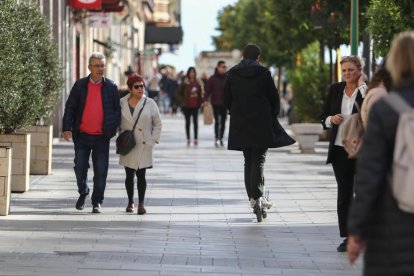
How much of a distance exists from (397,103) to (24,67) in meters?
11.5

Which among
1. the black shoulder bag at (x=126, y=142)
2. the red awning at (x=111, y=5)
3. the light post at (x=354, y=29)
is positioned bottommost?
the black shoulder bag at (x=126, y=142)

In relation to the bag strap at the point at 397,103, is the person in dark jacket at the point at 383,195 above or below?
below

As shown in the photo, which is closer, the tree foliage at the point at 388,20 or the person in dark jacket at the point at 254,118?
the person in dark jacket at the point at 254,118

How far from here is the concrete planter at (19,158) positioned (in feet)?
57.4

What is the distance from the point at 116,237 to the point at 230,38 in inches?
3029

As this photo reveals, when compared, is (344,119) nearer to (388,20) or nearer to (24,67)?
(388,20)

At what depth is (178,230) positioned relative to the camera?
13.7 meters

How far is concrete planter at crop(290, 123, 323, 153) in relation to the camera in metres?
29.8

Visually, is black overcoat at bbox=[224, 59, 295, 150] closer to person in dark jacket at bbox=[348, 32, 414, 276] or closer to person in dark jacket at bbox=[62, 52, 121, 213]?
person in dark jacket at bbox=[62, 52, 121, 213]

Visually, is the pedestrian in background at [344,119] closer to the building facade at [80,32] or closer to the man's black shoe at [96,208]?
the man's black shoe at [96,208]

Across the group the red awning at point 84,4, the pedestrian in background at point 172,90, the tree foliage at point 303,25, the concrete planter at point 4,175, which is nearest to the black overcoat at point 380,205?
the concrete planter at point 4,175

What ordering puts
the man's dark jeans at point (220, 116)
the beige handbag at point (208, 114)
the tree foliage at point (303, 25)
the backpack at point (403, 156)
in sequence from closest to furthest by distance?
the backpack at point (403, 156) → the tree foliage at point (303, 25) → the man's dark jeans at point (220, 116) → the beige handbag at point (208, 114)

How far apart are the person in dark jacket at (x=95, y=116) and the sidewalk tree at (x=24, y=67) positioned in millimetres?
1131

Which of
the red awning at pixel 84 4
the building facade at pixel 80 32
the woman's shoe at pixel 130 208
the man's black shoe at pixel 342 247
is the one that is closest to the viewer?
the man's black shoe at pixel 342 247
